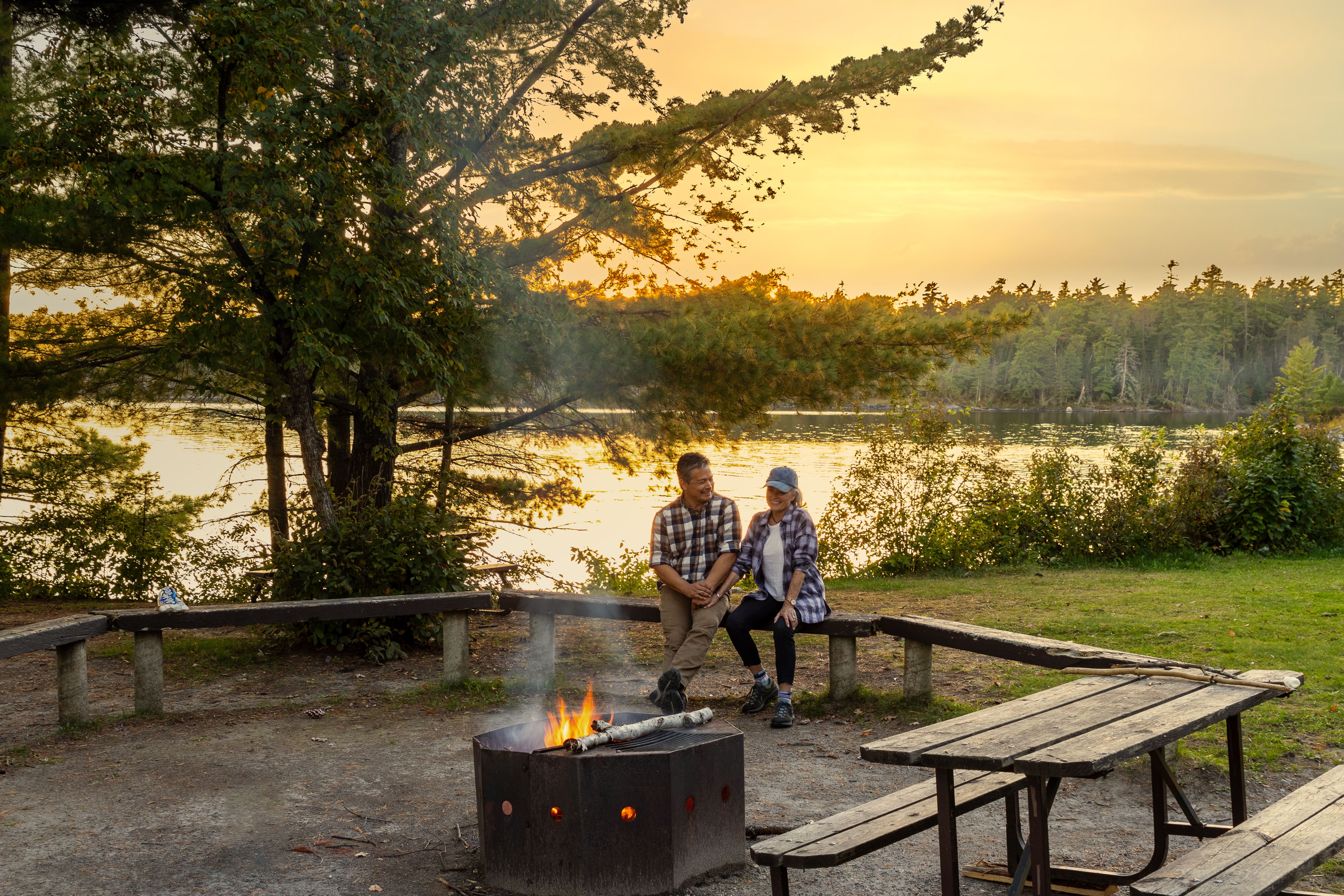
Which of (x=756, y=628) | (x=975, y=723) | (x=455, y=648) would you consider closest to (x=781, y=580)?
(x=756, y=628)

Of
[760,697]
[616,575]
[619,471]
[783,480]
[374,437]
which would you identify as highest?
[374,437]

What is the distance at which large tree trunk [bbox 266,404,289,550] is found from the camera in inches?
480

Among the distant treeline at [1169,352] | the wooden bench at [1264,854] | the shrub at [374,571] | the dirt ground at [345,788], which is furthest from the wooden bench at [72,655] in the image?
the distant treeline at [1169,352]

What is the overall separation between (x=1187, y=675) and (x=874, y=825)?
135 cm

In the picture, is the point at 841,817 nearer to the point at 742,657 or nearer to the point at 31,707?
the point at 742,657

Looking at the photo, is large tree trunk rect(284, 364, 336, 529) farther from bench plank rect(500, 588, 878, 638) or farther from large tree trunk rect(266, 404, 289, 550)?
large tree trunk rect(266, 404, 289, 550)

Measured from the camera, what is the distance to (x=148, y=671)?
18.9 feet

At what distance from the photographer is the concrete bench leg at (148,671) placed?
5.73 m

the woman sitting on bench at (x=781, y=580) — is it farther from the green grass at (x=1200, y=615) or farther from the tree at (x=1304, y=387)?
the tree at (x=1304, y=387)

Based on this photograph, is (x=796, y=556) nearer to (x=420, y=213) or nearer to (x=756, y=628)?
(x=756, y=628)

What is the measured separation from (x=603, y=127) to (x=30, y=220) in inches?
194

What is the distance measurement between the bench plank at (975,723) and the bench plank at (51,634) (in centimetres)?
419

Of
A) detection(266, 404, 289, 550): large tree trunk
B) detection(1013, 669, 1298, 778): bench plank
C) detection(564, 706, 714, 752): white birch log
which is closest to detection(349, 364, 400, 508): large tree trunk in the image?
detection(266, 404, 289, 550): large tree trunk

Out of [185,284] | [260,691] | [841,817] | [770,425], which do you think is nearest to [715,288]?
[770,425]
